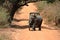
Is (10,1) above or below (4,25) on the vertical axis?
above

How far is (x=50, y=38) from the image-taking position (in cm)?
1600

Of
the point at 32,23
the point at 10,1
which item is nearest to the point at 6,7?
the point at 10,1

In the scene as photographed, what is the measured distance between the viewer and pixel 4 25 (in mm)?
22250

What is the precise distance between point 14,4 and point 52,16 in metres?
4.08

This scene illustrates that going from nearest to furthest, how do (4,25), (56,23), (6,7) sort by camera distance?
1. (4,25)
2. (56,23)
3. (6,7)

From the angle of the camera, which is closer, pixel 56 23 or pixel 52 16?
pixel 56 23

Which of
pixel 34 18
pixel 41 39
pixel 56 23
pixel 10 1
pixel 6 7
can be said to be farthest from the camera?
pixel 6 7

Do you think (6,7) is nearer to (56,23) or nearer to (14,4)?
(14,4)

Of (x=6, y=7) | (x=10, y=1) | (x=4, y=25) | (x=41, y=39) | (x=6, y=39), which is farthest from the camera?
(x=6, y=7)

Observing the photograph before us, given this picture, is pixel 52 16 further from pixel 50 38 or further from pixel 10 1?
pixel 50 38

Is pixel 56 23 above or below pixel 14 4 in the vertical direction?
below

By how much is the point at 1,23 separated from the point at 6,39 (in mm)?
8568

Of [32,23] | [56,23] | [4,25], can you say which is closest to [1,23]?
[4,25]

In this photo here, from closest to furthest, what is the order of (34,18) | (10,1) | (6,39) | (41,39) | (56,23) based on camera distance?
(6,39), (41,39), (34,18), (56,23), (10,1)
